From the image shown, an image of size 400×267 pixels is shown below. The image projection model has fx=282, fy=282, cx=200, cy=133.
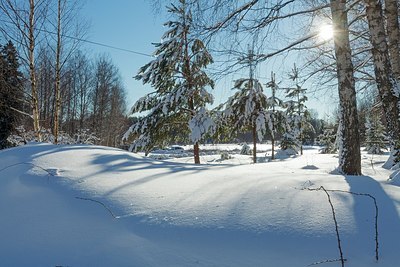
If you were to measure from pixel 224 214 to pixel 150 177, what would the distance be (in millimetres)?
1086

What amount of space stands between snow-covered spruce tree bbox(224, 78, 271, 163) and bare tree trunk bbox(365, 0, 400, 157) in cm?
723

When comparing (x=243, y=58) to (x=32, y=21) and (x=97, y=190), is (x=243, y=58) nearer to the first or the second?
(x=97, y=190)

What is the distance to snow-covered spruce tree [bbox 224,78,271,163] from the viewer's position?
1166 centimetres

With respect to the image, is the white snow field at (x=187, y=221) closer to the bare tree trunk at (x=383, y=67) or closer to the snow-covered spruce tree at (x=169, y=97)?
the bare tree trunk at (x=383, y=67)

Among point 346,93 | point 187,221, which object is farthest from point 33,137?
point 187,221

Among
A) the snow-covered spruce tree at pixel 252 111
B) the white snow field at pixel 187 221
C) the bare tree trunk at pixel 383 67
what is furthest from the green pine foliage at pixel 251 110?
the white snow field at pixel 187 221

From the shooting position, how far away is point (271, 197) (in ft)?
7.37

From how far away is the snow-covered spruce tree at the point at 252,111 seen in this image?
11.7m

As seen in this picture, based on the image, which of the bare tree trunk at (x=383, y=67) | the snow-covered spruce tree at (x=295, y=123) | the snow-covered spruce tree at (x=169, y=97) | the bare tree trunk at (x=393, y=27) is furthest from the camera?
the snow-covered spruce tree at (x=295, y=123)

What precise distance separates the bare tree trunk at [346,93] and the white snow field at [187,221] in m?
1.88

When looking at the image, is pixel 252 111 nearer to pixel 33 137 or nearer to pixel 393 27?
pixel 393 27

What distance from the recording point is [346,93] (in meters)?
4.48

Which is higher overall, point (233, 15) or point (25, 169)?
point (233, 15)

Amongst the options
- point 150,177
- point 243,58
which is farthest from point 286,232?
point 243,58
